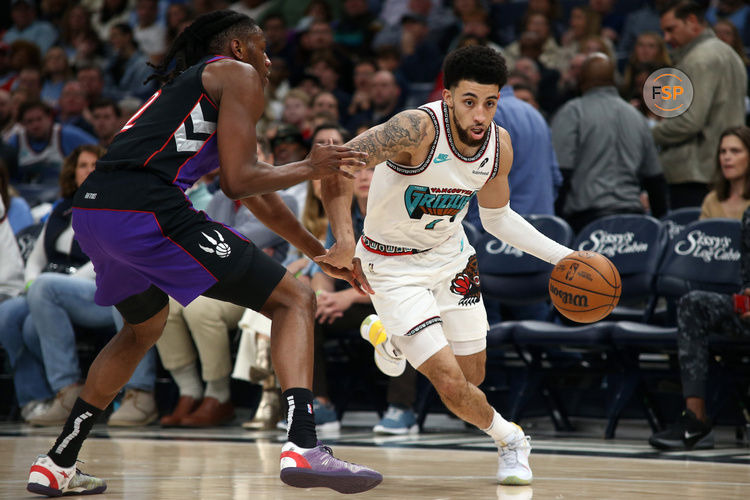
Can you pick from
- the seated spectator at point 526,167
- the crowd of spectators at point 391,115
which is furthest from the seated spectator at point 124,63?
the seated spectator at point 526,167

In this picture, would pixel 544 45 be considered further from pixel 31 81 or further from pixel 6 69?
pixel 6 69

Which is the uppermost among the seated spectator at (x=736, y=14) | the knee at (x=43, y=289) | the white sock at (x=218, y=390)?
the seated spectator at (x=736, y=14)

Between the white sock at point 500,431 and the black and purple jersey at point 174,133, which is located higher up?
the black and purple jersey at point 174,133

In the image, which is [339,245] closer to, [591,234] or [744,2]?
[591,234]

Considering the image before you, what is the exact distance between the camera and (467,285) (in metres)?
4.41

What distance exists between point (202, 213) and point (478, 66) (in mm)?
1318

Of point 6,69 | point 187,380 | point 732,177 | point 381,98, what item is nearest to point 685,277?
point 732,177

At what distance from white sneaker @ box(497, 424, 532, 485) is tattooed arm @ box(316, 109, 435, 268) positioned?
109 cm

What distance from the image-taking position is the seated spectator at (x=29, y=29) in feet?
46.9

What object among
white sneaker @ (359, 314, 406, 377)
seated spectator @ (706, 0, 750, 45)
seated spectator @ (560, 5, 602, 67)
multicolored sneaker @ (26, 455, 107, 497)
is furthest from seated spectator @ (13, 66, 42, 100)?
multicolored sneaker @ (26, 455, 107, 497)

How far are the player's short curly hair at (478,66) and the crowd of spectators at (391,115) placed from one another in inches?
94.9

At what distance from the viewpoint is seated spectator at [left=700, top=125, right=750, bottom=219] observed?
625cm

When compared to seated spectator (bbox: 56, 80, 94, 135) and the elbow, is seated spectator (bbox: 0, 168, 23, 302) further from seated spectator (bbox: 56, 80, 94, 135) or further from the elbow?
the elbow

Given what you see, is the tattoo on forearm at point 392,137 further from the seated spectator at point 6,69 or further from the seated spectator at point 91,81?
the seated spectator at point 6,69
